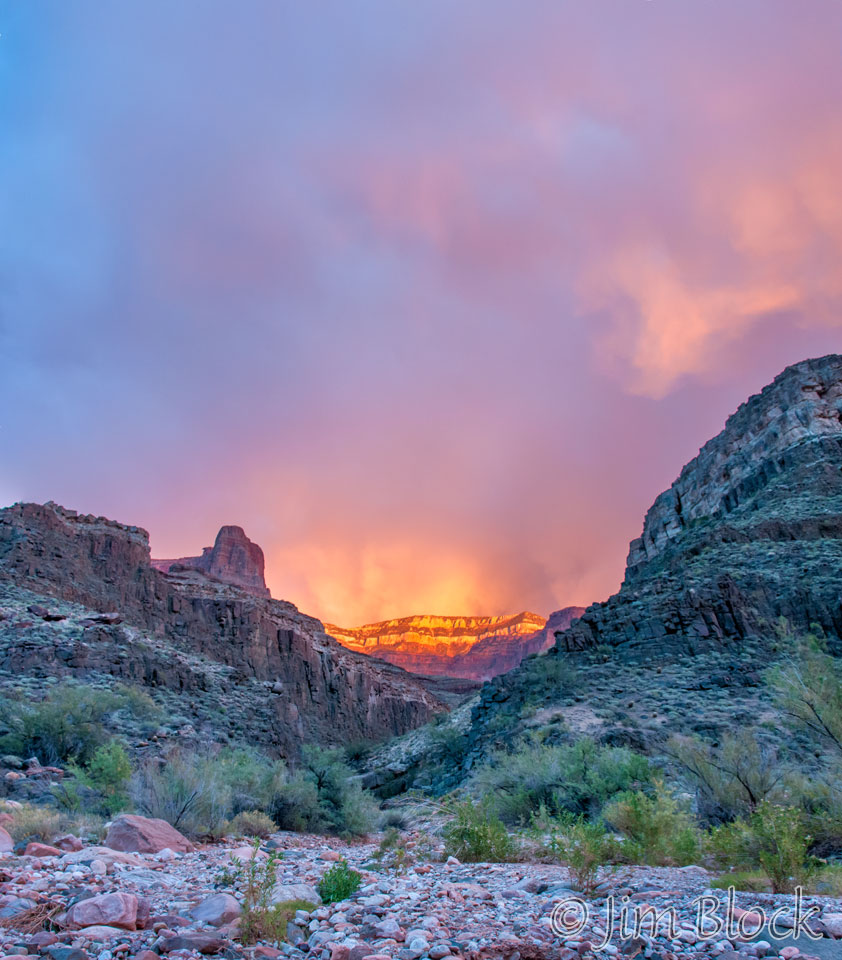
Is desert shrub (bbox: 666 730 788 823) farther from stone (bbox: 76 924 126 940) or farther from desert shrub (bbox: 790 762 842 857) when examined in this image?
stone (bbox: 76 924 126 940)

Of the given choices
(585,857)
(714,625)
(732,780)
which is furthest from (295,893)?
(714,625)

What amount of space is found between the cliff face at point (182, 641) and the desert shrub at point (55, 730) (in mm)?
6608

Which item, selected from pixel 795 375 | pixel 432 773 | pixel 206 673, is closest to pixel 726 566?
pixel 432 773

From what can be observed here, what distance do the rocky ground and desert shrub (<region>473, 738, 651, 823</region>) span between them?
8.22m

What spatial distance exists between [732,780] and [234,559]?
150671mm

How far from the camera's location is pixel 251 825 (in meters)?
13.8

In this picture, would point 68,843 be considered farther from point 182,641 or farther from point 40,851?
point 182,641

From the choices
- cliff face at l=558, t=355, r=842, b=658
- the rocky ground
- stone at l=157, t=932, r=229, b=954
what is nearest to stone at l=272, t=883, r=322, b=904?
the rocky ground

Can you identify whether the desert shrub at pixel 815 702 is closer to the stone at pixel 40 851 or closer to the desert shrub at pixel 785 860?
the desert shrub at pixel 785 860

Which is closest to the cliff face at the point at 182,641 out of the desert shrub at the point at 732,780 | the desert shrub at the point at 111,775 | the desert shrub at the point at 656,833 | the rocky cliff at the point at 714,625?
the rocky cliff at the point at 714,625

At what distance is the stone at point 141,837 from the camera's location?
29.4 ft

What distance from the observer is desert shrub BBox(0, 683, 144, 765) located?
18219 millimetres

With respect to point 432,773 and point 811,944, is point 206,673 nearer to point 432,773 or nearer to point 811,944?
point 432,773

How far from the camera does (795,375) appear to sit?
178ft
